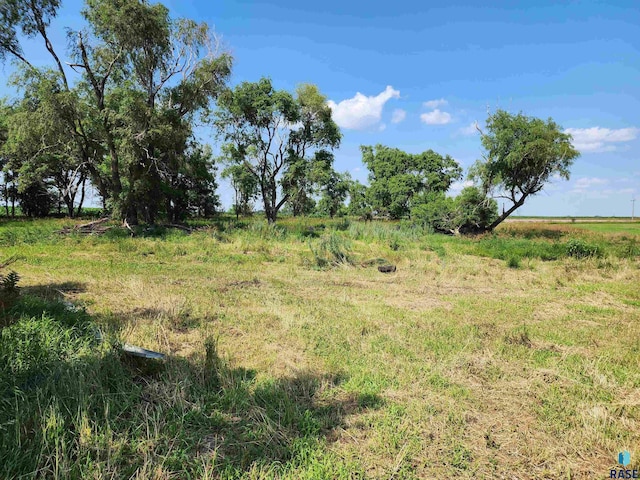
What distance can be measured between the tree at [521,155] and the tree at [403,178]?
425 inches

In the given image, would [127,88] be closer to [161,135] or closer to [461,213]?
[161,135]

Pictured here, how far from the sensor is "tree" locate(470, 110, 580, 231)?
23967 mm

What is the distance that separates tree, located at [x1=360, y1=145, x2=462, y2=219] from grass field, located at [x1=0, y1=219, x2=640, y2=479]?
98.8 ft

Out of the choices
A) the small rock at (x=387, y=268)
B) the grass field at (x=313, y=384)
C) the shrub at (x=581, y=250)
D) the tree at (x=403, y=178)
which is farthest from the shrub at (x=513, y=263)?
the tree at (x=403, y=178)

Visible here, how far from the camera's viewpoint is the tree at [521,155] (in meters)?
24.0

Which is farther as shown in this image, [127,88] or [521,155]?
[521,155]

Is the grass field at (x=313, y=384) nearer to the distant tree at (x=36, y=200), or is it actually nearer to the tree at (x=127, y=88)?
the tree at (x=127, y=88)

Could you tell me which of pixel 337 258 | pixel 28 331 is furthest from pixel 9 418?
pixel 337 258

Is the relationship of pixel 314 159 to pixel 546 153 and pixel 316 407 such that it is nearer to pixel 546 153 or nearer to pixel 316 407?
pixel 546 153

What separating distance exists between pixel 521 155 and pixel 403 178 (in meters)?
14.5

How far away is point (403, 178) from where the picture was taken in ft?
124

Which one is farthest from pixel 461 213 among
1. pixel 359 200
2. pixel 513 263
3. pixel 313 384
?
pixel 313 384

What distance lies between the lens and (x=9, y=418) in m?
2.81

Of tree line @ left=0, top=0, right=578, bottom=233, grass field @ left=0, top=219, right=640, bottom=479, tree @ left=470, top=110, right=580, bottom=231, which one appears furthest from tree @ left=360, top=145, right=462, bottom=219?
grass field @ left=0, top=219, right=640, bottom=479
